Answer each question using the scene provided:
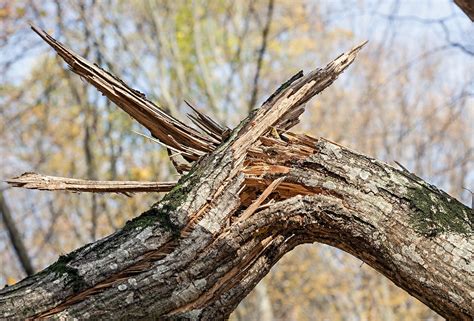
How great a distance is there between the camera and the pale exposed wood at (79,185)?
2164mm

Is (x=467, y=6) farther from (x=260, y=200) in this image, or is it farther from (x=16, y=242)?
(x=16, y=242)

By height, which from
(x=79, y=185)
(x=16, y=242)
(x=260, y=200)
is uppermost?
(x=16, y=242)

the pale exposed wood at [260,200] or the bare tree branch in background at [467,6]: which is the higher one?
the bare tree branch in background at [467,6]

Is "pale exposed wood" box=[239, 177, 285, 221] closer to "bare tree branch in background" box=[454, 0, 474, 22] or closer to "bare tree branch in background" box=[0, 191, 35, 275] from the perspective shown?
"bare tree branch in background" box=[454, 0, 474, 22]

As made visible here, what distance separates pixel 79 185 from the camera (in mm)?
2307

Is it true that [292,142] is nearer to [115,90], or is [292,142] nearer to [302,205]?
[302,205]

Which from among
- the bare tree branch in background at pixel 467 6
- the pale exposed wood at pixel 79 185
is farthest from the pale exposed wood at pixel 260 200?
the bare tree branch in background at pixel 467 6

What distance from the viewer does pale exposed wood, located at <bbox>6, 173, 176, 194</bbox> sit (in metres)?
2.16

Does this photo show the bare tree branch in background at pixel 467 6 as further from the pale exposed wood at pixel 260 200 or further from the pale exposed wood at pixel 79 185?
the pale exposed wood at pixel 79 185

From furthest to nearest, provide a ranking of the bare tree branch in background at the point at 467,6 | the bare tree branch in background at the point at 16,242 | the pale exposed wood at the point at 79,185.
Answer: the bare tree branch in background at the point at 16,242, the bare tree branch in background at the point at 467,6, the pale exposed wood at the point at 79,185

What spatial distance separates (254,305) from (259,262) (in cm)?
891

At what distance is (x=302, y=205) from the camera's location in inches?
87.7

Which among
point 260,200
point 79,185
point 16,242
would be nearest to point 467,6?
point 260,200

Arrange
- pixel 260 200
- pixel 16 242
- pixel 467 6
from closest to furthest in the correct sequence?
pixel 260 200 < pixel 467 6 < pixel 16 242
